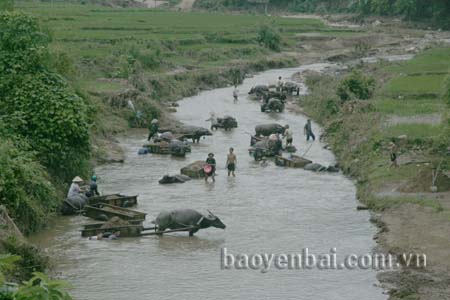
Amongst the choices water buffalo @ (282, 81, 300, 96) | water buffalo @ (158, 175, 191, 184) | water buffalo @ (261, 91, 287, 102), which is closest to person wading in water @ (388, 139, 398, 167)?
water buffalo @ (158, 175, 191, 184)

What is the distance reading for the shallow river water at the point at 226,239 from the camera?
17062 millimetres

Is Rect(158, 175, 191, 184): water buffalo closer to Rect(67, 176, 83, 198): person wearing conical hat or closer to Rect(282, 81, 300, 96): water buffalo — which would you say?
Rect(67, 176, 83, 198): person wearing conical hat

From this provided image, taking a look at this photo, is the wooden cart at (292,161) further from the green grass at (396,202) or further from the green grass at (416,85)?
the green grass at (416,85)

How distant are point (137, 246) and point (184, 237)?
1289 mm

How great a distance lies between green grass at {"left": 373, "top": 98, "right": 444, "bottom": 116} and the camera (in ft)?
109

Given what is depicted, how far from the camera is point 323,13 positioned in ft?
315

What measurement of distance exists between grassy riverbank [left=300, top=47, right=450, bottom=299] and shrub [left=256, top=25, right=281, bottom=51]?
19830mm

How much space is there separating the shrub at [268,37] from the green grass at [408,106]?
28911 mm

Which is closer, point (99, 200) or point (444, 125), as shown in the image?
point (99, 200)

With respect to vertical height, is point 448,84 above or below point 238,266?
above

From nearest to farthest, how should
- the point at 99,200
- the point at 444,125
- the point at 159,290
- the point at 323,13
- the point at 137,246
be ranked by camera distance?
the point at 159,290 → the point at 137,246 → the point at 99,200 → the point at 444,125 → the point at 323,13

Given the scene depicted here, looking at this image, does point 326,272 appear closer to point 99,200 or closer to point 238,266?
point 238,266

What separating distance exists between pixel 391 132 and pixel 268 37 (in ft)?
119

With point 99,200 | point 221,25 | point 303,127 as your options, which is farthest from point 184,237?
point 221,25
